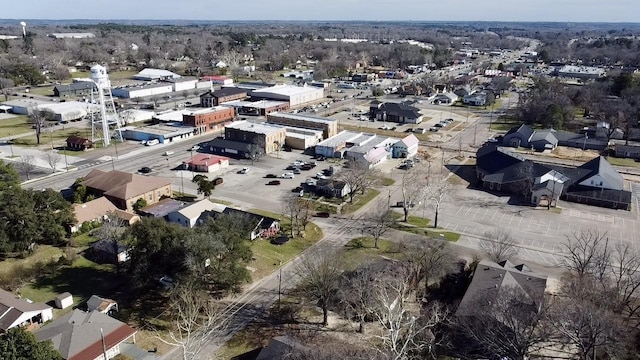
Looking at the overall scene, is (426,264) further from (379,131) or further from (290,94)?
(290,94)

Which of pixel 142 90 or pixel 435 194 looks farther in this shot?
pixel 142 90

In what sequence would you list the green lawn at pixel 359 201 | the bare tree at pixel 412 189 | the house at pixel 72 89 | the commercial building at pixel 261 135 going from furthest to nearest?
the house at pixel 72 89
the commercial building at pixel 261 135
the green lawn at pixel 359 201
the bare tree at pixel 412 189

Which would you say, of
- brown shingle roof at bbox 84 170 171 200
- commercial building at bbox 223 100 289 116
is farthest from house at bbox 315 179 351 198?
commercial building at bbox 223 100 289 116

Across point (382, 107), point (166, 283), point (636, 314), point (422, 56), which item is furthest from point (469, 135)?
point (422, 56)

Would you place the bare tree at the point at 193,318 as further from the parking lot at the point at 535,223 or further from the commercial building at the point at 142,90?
the commercial building at the point at 142,90

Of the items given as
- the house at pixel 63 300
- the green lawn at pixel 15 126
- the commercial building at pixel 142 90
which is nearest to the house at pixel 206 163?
the house at pixel 63 300

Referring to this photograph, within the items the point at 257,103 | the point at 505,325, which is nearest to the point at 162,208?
the point at 505,325
